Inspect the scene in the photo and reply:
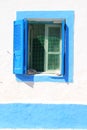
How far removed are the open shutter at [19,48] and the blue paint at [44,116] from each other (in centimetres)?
82

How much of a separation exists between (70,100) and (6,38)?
6.39 ft

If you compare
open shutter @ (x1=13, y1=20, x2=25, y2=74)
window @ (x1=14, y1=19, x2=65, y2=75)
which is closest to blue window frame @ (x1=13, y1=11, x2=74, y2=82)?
open shutter @ (x1=13, y1=20, x2=25, y2=74)

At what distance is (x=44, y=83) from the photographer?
10.8m

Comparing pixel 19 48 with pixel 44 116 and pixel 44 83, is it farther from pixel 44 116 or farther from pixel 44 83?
pixel 44 116

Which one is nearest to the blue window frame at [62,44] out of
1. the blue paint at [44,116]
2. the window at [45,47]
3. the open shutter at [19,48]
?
the open shutter at [19,48]

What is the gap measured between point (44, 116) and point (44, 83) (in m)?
0.72

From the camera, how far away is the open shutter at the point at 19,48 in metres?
10.6

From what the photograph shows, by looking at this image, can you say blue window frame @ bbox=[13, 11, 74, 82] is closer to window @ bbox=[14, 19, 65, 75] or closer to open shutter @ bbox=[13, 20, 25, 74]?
open shutter @ bbox=[13, 20, 25, 74]

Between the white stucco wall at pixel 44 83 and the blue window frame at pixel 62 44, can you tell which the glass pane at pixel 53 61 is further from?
the white stucco wall at pixel 44 83

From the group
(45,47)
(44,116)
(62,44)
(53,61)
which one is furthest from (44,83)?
(62,44)

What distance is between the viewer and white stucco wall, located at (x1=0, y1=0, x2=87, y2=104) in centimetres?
1070

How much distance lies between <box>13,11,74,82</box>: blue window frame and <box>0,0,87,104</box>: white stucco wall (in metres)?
0.09

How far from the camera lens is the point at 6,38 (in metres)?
10.8

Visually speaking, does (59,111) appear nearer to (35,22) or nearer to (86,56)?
(86,56)
